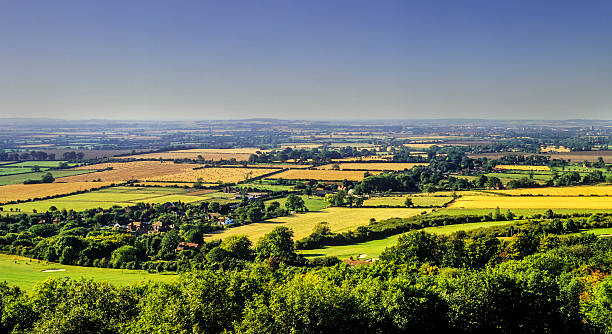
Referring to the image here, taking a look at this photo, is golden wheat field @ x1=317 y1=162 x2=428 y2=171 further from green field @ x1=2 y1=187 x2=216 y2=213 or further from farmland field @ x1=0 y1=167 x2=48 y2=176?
farmland field @ x1=0 y1=167 x2=48 y2=176

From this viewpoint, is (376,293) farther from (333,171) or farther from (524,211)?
(333,171)

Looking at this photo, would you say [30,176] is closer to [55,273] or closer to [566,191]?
[55,273]

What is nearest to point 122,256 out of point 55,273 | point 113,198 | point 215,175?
point 55,273

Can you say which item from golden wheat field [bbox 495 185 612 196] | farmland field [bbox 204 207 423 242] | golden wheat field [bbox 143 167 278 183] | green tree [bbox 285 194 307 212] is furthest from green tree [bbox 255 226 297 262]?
golden wheat field [bbox 143 167 278 183]

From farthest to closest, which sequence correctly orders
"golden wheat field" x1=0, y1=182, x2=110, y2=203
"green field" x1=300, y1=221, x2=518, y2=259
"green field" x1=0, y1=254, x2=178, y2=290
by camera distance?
1. "golden wheat field" x1=0, y1=182, x2=110, y2=203
2. "green field" x1=300, y1=221, x2=518, y2=259
3. "green field" x1=0, y1=254, x2=178, y2=290

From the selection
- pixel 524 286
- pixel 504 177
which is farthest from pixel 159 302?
pixel 504 177

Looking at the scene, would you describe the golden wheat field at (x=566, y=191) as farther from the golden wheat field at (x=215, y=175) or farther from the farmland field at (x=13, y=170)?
the farmland field at (x=13, y=170)
